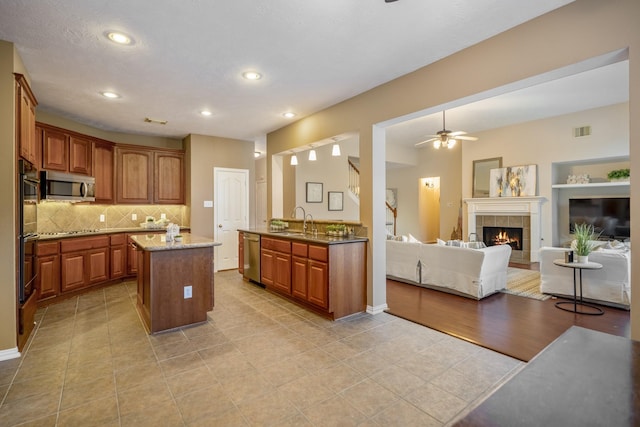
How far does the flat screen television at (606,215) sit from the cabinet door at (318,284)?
5.88 metres

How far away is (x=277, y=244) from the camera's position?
182 inches

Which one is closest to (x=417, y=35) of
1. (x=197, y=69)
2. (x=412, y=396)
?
(x=197, y=69)

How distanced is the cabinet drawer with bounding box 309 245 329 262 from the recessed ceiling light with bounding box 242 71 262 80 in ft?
6.81

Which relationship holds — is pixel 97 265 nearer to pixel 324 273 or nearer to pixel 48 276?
pixel 48 276

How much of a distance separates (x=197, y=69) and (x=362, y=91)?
1.95 m

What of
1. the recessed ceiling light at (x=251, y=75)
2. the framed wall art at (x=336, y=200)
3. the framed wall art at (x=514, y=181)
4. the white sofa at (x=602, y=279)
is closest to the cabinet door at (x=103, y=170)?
the recessed ceiling light at (x=251, y=75)

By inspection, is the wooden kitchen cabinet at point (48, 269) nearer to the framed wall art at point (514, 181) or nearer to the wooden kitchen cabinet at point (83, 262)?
the wooden kitchen cabinet at point (83, 262)

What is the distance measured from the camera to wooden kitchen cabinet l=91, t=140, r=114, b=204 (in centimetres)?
543

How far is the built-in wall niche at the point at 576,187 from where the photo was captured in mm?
6179

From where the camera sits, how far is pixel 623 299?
154 inches

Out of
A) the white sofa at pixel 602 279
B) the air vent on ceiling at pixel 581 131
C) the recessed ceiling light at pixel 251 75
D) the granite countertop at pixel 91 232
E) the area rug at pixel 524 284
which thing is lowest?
the area rug at pixel 524 284

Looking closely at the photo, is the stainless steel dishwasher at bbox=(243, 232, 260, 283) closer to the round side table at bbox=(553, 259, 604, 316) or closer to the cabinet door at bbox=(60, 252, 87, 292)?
the cabinet door at bbox=(60, 252, 87, 292)

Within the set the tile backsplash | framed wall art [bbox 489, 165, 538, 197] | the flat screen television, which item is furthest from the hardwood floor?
the tile backsplash

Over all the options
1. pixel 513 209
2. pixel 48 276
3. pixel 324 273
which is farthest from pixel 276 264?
A: pixel 513 209
